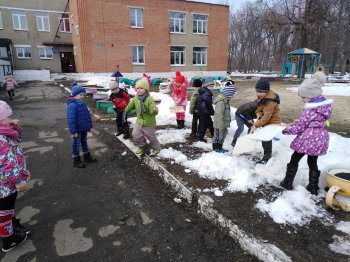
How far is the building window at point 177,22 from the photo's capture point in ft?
89.8

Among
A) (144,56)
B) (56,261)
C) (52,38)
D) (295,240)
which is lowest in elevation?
(56,261)

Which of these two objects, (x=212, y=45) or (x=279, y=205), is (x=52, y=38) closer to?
(x=212, y=45)

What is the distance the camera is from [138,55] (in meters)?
26.2

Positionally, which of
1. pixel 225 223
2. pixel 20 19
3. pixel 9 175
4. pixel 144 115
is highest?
pixel 20 19

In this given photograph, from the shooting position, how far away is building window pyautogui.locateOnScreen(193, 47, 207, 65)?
2988cm

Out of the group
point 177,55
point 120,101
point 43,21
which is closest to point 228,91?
point 120,101

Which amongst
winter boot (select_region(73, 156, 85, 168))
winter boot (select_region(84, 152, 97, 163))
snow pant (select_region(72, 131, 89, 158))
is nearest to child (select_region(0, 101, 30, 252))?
snow pant (select_region(72, 131, 89, 158))

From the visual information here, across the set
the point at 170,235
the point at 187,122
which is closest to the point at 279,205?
the point at 170,235

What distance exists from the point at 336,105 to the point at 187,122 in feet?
22.7

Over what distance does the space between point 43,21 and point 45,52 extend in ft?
11.6

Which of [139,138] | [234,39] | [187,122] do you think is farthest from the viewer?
[234,39]

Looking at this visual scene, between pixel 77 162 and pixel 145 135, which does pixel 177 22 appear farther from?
pixel 77 162

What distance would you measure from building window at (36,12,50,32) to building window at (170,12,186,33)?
48.6 ft

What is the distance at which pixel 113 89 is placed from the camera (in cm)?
644
